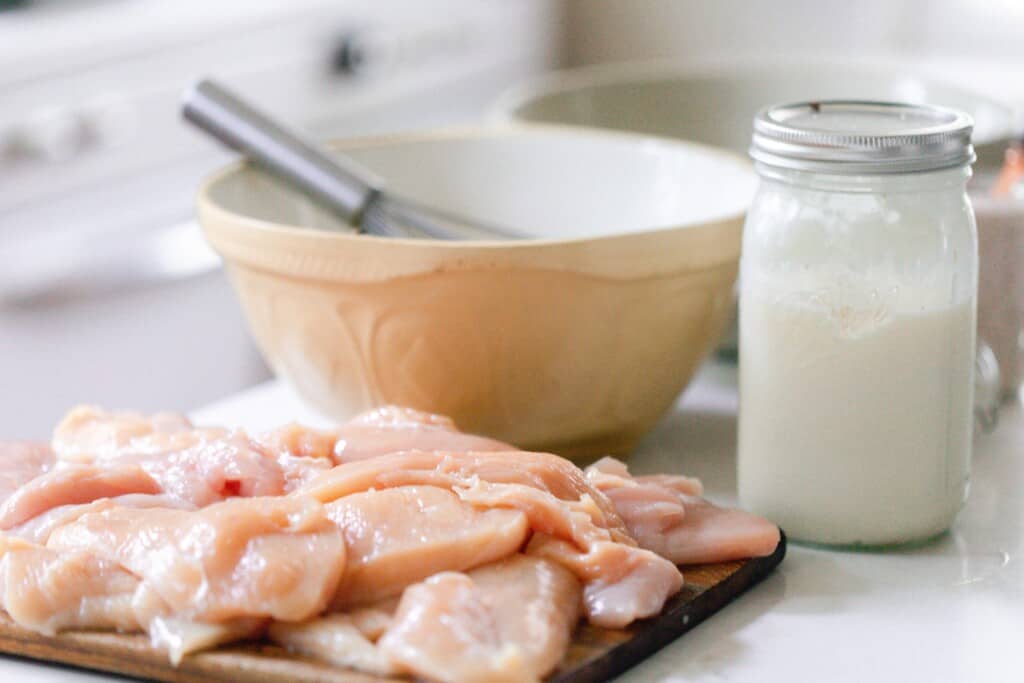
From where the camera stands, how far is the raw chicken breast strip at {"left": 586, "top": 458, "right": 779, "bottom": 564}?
907 mm

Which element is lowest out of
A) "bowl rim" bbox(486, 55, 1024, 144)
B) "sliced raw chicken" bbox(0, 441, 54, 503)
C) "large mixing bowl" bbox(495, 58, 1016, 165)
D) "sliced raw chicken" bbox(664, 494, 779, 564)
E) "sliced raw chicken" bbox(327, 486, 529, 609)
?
"sliced raw chicken" bbox(664, 494, 779, 564)

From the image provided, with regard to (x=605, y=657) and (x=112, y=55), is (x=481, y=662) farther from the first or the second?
(x=112, y=55)

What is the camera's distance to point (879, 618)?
0.88 m

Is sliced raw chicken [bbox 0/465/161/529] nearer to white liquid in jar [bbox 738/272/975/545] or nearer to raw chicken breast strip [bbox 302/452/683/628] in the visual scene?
raw chicken breast strip [bbox 302/452/683/628]

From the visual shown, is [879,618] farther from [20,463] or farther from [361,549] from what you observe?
[20,463]

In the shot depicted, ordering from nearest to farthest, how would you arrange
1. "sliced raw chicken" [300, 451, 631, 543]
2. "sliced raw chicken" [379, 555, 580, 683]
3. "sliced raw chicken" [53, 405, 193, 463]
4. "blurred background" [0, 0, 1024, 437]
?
"sliced raw chicken" [379, 555, 580, 683], "sliced raw chicken" [300, 451, 631, 543], "sliced raw chicken" [53, 405, 193, 463], "blurred background" [0, 0, 1024, 437]

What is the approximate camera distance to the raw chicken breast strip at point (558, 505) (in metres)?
0.83

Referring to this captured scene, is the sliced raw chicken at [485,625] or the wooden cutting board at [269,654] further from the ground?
the sliced raw chicken at [485,625]

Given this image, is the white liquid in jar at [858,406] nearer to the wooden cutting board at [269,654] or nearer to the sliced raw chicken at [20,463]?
the wooden cutting board at [269,654]

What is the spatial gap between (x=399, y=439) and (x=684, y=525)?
193 millimetres

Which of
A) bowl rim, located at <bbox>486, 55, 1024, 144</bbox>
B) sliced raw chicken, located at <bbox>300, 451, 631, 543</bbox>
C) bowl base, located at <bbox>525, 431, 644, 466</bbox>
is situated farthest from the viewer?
bowl rim, located at <bbox>486, 55, 1024, 144</bbox>

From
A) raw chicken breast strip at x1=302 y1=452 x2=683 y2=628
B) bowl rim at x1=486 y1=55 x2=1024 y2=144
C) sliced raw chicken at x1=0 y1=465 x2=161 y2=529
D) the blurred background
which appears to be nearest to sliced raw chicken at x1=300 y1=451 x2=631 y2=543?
raw chicken breast strip at x1=302 y1=452 x2=683 y2=628

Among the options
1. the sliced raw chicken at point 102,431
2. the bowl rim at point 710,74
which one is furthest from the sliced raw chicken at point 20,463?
the bowl rim at point 710,74

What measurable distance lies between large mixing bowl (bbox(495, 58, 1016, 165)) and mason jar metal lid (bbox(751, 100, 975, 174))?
2.25ft
